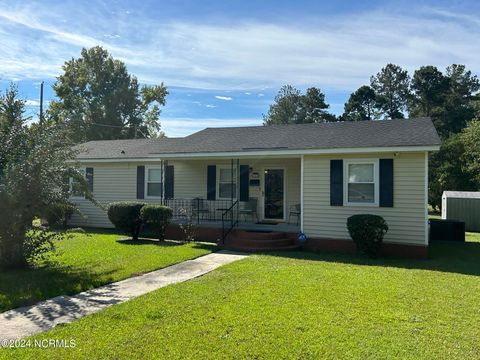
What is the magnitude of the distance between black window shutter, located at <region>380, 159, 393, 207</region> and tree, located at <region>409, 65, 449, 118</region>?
3515 centimetres

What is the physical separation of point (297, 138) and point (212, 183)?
378 cm

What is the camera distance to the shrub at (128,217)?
43.5 feet

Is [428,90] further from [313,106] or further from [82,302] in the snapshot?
[82,302]

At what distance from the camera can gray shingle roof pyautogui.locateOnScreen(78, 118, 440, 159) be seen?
36.7 feet

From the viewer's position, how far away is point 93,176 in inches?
672

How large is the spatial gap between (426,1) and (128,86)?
1499 inches

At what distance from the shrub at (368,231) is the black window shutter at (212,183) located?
5.95 m

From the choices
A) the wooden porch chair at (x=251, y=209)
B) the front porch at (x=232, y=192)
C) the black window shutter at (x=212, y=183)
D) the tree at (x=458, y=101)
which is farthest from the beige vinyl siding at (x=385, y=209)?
the tree at (x=458, y=101)

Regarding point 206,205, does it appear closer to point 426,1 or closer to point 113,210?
point 113,210

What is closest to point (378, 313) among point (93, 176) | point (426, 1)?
point (426, 1)

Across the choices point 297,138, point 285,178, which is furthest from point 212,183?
point 297,138

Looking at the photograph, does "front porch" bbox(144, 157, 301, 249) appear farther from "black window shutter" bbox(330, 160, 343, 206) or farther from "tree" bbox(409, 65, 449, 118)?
"tree" bbox(409, 65, 449, 118)

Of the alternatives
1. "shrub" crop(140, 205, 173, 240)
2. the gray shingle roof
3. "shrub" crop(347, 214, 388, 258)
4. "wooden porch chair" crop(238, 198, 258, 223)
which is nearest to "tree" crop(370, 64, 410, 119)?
the gray shingle roof

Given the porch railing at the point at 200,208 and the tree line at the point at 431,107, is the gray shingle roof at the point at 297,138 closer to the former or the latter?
the porch railing at the point at 200,208
